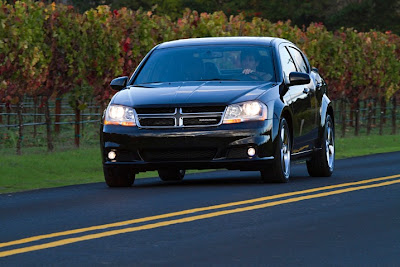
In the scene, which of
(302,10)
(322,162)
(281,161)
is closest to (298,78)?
(281,161)


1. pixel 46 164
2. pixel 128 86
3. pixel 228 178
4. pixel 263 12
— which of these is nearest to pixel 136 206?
pixel 128 86

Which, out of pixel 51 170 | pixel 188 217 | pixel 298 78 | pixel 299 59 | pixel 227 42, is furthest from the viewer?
pixel 51 170

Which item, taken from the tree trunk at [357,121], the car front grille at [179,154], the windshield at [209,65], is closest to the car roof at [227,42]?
the windshield at [209,65]

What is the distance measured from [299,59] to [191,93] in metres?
3.41

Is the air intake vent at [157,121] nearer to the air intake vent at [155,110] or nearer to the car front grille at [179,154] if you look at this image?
the air intake vent at [155,110]

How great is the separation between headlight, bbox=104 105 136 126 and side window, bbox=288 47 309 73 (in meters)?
3.37

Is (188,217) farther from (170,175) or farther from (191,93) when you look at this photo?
(170,175)

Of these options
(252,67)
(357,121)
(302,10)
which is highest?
(302,10)

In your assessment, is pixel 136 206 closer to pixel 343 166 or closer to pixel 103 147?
pixel 103 147

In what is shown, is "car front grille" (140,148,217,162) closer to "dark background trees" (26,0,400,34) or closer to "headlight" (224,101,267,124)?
"headlight" (224,101,267,124)

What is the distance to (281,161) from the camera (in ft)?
48.9

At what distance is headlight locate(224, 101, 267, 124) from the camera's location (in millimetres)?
14383

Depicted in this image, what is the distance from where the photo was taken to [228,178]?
16.9 metres

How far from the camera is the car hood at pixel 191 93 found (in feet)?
47.2
